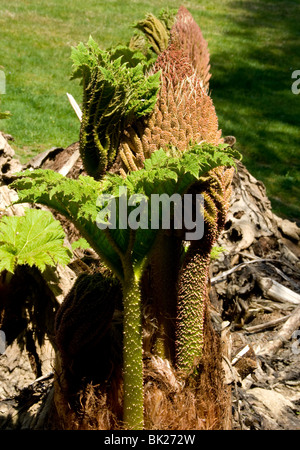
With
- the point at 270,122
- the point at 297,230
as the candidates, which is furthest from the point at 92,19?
the point at 297,230

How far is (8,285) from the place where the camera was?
2.80 meters

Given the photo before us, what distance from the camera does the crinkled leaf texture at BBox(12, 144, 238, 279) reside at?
174 cm

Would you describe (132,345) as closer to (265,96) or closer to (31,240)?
(31,240)

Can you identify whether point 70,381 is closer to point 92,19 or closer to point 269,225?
point 269,225

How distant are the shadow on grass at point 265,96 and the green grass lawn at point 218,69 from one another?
19 mm

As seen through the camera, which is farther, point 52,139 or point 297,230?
point 52,139

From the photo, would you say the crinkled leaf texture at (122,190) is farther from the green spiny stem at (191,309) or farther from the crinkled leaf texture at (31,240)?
the crinkled leaf texture at (31,240)

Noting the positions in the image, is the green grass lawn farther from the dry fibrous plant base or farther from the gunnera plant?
the dry fibrous plant base

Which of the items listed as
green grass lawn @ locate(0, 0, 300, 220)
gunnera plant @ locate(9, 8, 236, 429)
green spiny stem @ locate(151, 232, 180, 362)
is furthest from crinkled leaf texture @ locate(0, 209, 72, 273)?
green grass lawn @ locate(0, 0, 300, 220)

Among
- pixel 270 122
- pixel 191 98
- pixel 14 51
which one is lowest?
pixel 270 122

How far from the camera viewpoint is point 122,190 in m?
1.77

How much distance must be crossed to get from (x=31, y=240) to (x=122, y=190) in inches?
36.9

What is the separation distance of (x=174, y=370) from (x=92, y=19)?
1377 centimetres

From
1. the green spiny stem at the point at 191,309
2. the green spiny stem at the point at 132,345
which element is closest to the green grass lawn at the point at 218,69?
the green spiny stem at the point at 191,309
